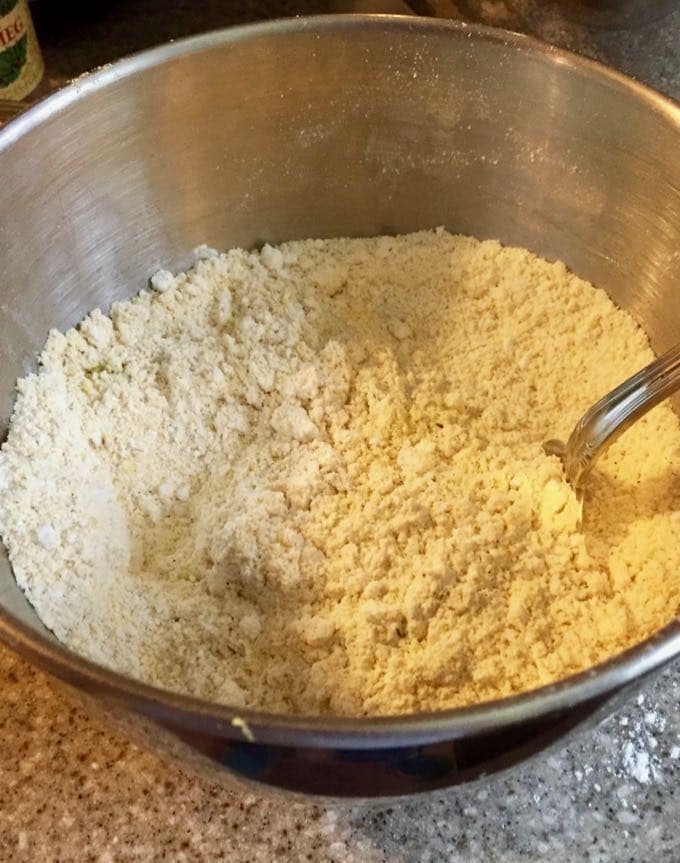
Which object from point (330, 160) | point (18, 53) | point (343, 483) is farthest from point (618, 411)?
point (18, 53)

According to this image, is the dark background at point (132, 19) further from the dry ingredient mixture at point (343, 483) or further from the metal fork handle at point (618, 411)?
the metal fork handle at point (618, 411)

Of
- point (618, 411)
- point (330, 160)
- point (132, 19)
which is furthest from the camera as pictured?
point (132, 19)

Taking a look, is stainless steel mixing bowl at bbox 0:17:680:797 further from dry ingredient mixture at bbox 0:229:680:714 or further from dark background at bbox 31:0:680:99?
dark background at bbox 31:0:680:99

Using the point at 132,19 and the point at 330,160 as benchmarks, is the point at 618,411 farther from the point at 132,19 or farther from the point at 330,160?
the point at 132,19

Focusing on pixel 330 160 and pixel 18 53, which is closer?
pixel 330 160

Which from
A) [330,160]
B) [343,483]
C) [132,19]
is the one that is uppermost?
[132,19]

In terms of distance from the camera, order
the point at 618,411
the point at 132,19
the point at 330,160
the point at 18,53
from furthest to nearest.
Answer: the point at 132,19
the point at 18,53
the point at 330,160
the point at 618,411

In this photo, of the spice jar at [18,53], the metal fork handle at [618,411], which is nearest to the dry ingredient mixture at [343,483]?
the metal fork handle at [618,411]
